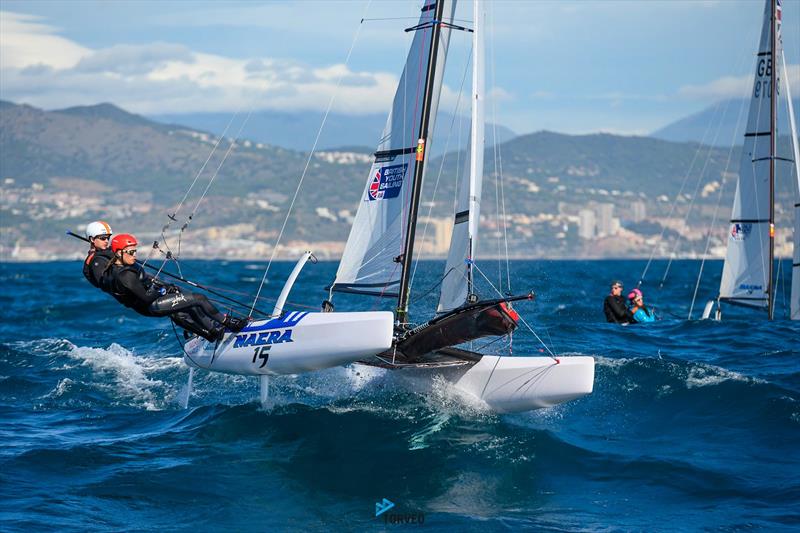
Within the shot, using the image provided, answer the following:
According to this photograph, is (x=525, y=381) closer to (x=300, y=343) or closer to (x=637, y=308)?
(x=300, y=343)

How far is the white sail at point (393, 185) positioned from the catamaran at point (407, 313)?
0.4 inches

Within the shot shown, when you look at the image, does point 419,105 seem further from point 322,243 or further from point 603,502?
point 322,243

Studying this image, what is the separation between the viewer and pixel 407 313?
389 inches

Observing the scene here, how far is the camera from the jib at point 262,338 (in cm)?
862

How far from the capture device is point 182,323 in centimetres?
902

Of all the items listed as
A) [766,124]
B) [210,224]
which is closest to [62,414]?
[766,124]

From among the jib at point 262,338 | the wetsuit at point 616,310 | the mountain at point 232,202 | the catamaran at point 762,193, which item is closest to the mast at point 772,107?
the catamaran at point 762,193

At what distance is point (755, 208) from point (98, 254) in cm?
1301

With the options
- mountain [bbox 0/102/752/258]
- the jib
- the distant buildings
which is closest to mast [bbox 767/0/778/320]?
the jib

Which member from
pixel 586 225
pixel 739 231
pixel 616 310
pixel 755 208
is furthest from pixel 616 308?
pixel 586 225

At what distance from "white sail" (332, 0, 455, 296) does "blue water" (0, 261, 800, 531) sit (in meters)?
1.14

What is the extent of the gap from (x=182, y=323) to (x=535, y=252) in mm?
130934

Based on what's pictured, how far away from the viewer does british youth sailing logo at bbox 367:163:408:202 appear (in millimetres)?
10148
